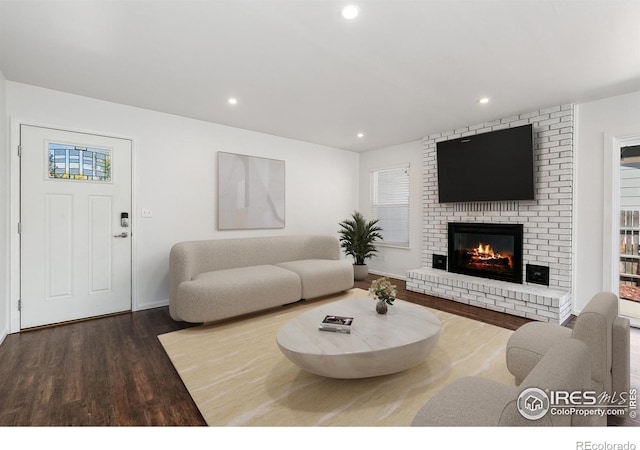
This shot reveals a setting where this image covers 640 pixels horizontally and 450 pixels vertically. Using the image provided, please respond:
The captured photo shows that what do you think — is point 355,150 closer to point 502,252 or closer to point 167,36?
point 502,252

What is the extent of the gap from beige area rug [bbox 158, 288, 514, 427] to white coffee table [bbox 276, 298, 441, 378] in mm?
158

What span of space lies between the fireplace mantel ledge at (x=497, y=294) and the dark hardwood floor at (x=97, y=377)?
0.36 m

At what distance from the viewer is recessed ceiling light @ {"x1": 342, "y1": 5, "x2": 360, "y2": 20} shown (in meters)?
1.86

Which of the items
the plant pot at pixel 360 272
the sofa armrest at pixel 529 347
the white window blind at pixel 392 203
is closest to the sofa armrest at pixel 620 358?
the sofa armrest at pixel 529 347

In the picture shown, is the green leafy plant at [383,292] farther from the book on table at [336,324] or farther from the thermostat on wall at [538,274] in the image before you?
the thermostat on wall at [538,274]

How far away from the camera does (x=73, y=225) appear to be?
321 cm

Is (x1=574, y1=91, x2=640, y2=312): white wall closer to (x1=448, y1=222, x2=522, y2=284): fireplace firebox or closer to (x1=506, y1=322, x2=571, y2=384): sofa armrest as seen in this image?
(x1=448, y1=222, x2=522, y2=284): fireplace firebox

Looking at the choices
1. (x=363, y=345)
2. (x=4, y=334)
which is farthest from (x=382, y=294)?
(x=4, y=334)

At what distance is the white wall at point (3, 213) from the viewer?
2.72 meters

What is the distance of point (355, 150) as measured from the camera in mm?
5973

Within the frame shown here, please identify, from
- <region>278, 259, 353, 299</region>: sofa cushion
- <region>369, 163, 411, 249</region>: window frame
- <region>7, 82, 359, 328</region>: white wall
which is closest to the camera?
<region>7, 82, 359, 328</region>: white wall

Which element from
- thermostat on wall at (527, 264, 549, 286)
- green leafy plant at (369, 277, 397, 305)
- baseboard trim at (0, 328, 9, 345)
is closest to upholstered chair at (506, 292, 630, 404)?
green leafy plant at (369, 277, 397, 305)
